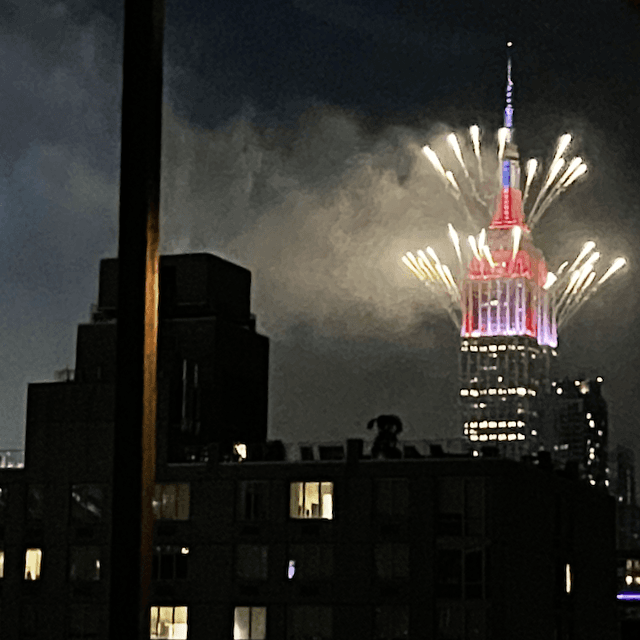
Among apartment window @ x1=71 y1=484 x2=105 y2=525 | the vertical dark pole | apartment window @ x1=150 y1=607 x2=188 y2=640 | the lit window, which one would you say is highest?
the lit window

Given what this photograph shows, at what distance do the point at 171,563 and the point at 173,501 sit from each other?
3236 mm

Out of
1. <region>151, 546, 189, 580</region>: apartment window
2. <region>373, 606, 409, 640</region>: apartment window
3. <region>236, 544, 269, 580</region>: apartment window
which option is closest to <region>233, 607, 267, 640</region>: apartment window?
<region>236, 544, 269, 580</region>: apartment window

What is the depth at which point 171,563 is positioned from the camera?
76.7 m

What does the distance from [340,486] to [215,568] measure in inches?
298

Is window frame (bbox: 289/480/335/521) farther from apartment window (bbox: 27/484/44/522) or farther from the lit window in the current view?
apartment window (bbox: 27/484/44/522)

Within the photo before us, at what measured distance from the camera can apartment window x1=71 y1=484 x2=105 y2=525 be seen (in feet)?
258

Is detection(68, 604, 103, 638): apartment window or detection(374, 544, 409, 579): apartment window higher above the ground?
detection(374, 544, 409, 579): apartment window

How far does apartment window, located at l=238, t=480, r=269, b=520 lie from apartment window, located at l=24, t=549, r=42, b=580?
11.1 metres

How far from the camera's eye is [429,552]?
7388cm

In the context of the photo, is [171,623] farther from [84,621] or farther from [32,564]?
[32,564]

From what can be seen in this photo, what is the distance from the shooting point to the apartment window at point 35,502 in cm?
7969

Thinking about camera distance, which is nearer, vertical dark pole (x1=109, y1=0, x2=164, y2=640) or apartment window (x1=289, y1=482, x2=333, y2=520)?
vertical dark pole (x1=109, y1=0, x2=164, y2=640)

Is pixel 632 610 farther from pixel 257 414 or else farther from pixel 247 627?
pixel 247 627

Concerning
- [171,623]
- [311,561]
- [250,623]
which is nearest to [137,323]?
[250,623]
